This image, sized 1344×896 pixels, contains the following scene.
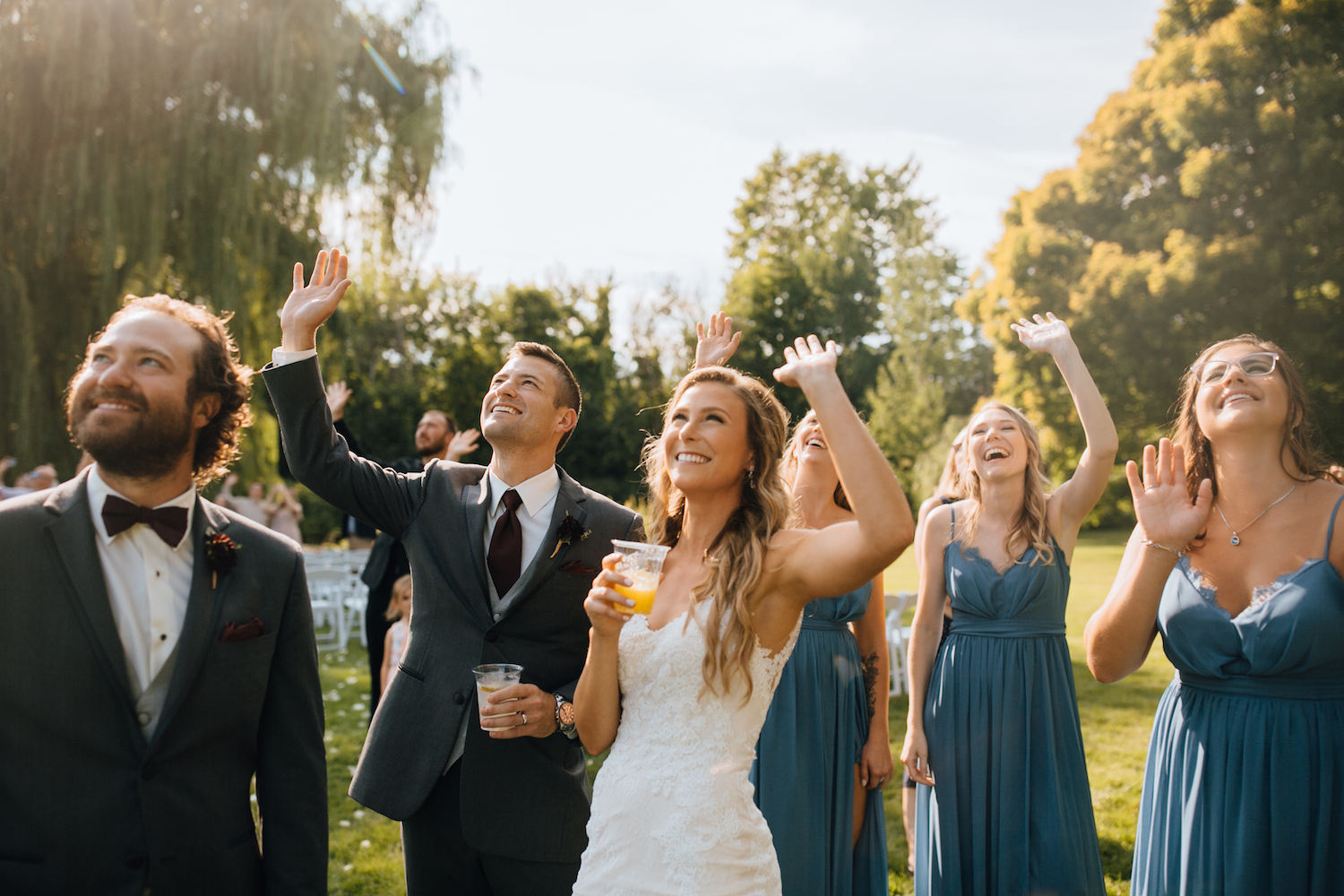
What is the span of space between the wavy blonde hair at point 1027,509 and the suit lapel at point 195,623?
115 inches

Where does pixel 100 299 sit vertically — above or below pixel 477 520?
above

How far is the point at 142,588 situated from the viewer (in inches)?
78.7

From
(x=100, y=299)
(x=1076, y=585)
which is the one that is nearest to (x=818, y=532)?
(x=100, y=299)

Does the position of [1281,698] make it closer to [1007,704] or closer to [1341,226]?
[1007,704]

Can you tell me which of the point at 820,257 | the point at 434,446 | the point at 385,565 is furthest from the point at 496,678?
the point at 820,257

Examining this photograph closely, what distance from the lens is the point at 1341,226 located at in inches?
730

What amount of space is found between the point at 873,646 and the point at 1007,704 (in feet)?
2.27

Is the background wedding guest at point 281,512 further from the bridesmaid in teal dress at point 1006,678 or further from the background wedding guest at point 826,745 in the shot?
the bridesmaid in teal dress at point 1006,678

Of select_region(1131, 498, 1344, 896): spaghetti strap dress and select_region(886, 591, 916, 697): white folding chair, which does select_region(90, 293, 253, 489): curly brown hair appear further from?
select_region(886, 591, 916, 697): white folding chair

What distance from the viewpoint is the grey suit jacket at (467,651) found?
271 cm

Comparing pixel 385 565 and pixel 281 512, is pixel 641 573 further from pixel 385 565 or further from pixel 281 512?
pixel 281 512

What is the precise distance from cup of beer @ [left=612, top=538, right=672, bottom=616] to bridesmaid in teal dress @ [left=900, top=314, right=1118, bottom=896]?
74.6 inches

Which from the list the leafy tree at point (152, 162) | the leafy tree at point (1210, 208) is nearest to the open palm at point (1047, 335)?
the leafy tree at point (152, 162)

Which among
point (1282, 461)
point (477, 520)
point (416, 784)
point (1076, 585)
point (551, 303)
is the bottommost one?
point (1076, 585)
